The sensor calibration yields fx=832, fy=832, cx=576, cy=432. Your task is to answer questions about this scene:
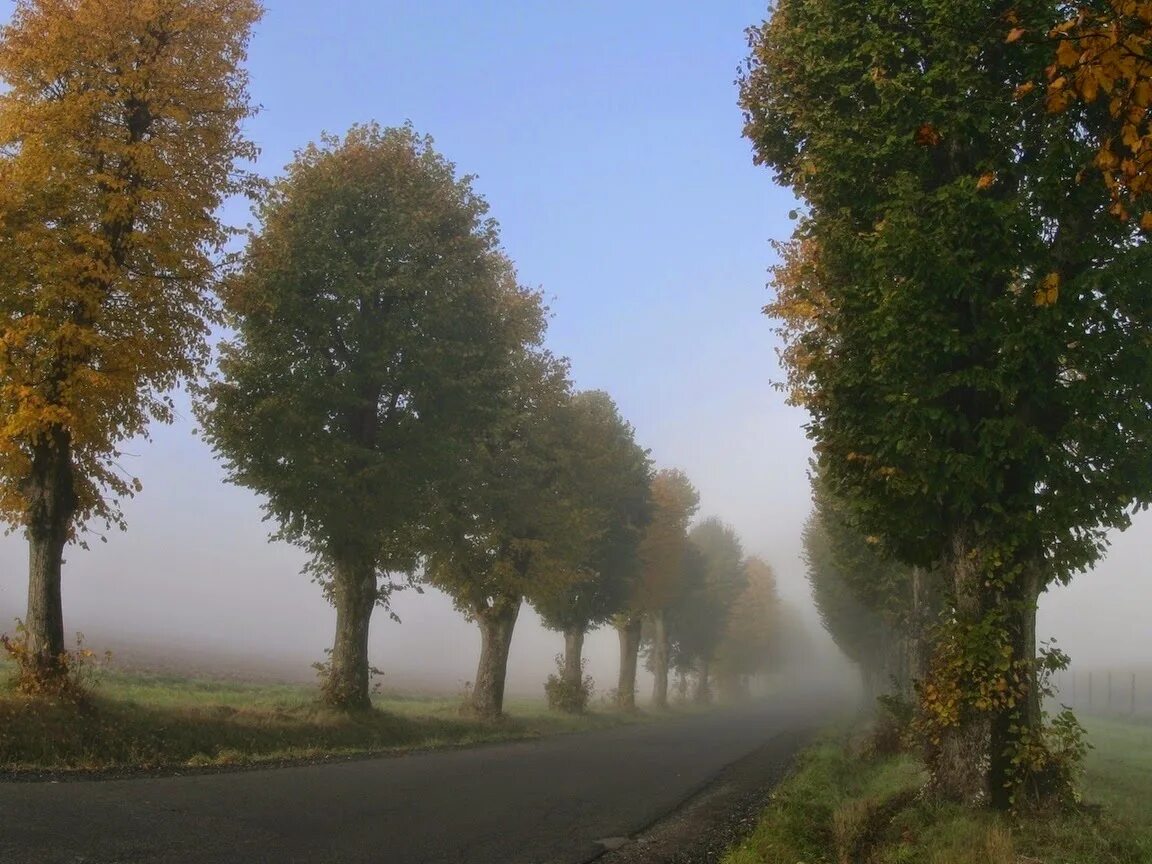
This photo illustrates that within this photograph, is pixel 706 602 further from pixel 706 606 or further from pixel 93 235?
pixel 93 235

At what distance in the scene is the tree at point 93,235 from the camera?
1291 cm

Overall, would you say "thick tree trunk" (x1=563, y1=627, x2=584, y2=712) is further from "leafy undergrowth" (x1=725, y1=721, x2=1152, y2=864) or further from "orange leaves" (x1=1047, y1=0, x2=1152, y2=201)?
"orange leaves" (x1=1047, y1=0, x2=1152, y2=201)

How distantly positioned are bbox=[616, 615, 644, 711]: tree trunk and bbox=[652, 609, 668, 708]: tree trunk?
197 inches

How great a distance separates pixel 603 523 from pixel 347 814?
24742mm

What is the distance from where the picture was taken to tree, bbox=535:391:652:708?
31.6m

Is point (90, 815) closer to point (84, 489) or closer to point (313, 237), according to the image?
point (84, 489)

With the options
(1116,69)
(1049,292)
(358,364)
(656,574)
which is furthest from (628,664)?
(1116,69)

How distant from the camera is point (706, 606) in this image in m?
58.0

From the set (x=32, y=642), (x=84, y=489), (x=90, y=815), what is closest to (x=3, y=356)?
(x=84, y=489)

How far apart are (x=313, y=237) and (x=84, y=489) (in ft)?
25.7

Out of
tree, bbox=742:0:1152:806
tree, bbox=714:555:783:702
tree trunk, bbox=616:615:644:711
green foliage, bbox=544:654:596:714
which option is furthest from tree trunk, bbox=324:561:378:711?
tree, bbox=714:555:783:702

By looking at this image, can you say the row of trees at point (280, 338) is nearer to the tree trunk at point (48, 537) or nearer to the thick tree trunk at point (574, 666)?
the tree trunk at point (48, 537)

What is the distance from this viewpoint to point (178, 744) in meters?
13.0

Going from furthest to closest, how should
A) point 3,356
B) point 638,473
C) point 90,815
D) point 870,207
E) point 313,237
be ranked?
point 638,473
point 313,237
point 3,356
point 870,207
point 90,815
